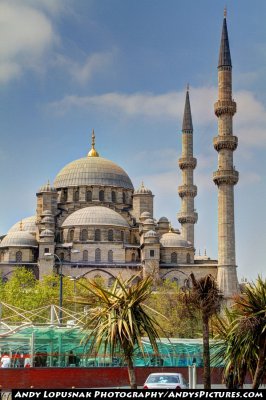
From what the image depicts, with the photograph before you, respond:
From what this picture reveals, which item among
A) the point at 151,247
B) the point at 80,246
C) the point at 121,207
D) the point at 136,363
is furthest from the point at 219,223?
the point at 136,363

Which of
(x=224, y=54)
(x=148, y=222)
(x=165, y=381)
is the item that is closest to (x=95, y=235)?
(x=148, y=222)

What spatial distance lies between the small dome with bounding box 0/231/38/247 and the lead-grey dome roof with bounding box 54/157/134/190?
9.32m

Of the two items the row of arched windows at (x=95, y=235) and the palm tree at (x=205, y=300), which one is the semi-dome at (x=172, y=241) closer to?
the row of arched windows at (x=95, y=235)

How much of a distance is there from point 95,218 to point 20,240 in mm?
6776

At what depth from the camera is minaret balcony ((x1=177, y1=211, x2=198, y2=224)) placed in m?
77.4

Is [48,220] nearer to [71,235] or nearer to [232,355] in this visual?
[71,235]

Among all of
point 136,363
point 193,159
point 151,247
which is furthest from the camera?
point 193,159

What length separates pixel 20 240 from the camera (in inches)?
2854

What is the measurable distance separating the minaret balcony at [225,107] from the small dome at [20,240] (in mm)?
19764

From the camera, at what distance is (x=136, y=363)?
3347 centimetres

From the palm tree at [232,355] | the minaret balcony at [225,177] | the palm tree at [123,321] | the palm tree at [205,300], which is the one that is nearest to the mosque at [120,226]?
the minaret balcony at [225,177]

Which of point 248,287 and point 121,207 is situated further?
point 121,207

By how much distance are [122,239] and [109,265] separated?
12.6 feet

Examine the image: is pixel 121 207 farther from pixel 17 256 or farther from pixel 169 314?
pixel 169 314
